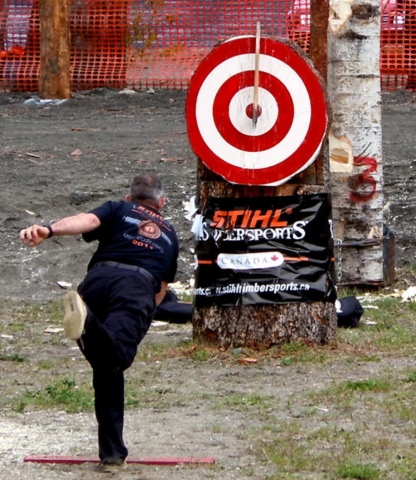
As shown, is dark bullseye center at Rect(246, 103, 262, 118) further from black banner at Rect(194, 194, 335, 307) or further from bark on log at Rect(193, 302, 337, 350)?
bark on log at Rect(193, 302, 337, 350)

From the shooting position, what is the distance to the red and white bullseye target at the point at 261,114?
8023 millimetres

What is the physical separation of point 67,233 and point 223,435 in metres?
1.43

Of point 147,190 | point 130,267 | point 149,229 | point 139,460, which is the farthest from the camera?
point 147,190

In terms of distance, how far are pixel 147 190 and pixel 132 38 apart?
1198 cm

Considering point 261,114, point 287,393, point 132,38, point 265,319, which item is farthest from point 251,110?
point 132,38

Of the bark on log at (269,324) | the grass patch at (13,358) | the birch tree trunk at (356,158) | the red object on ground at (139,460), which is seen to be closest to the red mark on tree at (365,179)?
the birch tree trunk at (356,158)

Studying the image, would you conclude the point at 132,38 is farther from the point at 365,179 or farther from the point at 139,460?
the point at 139,460

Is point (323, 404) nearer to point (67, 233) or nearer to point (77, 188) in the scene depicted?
point (67, 233)

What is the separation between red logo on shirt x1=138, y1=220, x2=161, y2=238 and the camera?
607 centimetres

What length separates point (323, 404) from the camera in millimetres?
6934

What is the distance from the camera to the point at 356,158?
10.7 metres

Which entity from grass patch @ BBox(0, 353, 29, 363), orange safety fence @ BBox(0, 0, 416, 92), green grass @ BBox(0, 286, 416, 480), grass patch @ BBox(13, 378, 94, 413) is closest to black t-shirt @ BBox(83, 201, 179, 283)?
green grass @ BBox(0, 286, 416, 480)

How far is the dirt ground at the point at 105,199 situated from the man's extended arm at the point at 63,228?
1122mm

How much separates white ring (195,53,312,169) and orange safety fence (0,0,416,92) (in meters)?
9.62
